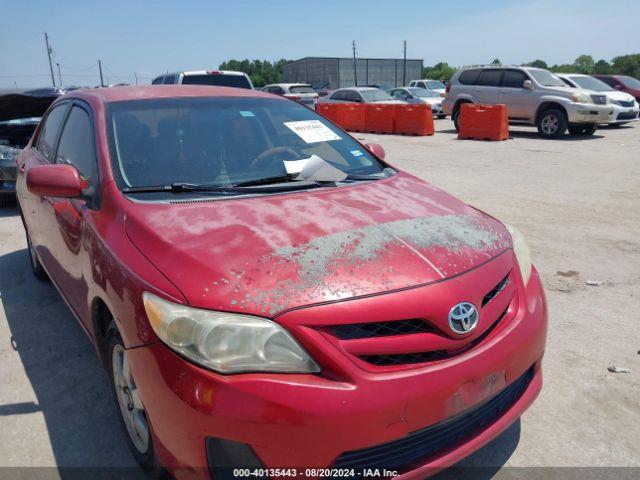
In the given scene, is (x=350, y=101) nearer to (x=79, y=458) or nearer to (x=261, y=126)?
(x=261, y=126)

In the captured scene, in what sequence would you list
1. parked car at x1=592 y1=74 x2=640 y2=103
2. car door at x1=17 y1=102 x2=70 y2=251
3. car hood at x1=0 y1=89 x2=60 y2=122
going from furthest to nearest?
parked car at x1=592 y1=74 x2=640 y2=103
car hood at x1=0 y1=89 x2=60 y2=122
car door at x1=17 y1=102 x2=70 y2=251

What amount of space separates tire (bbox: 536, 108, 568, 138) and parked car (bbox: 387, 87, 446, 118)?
7.69 metres

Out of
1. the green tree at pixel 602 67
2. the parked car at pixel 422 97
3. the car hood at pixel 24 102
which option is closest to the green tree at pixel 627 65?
the green tree at pixel 602 67

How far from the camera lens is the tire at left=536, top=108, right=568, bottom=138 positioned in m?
14.7

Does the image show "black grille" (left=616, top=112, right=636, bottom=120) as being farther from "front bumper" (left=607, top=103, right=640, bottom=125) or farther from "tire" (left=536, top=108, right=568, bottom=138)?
"tire" (left=536, top=108, right=568, bottom=138)

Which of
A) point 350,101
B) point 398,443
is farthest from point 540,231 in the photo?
point 350,101

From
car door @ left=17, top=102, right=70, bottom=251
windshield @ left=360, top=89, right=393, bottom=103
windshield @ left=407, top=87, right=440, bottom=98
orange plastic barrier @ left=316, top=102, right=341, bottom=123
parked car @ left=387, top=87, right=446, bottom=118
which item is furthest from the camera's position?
windshield @ left=407, top=87, right=440, bottom=98

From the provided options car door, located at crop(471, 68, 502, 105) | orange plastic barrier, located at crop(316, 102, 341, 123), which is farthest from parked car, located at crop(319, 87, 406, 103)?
car door, located at crop(471, 68, 502, 105)

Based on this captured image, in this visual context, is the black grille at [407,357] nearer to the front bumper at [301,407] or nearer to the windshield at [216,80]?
the front bumper at [301,407]

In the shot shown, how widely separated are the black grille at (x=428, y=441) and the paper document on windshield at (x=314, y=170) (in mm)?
1419

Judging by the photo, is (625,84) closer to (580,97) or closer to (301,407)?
(580,97)

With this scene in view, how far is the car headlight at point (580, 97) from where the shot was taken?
14.2m

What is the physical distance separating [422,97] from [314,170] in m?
21.8

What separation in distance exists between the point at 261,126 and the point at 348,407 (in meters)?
2.10
